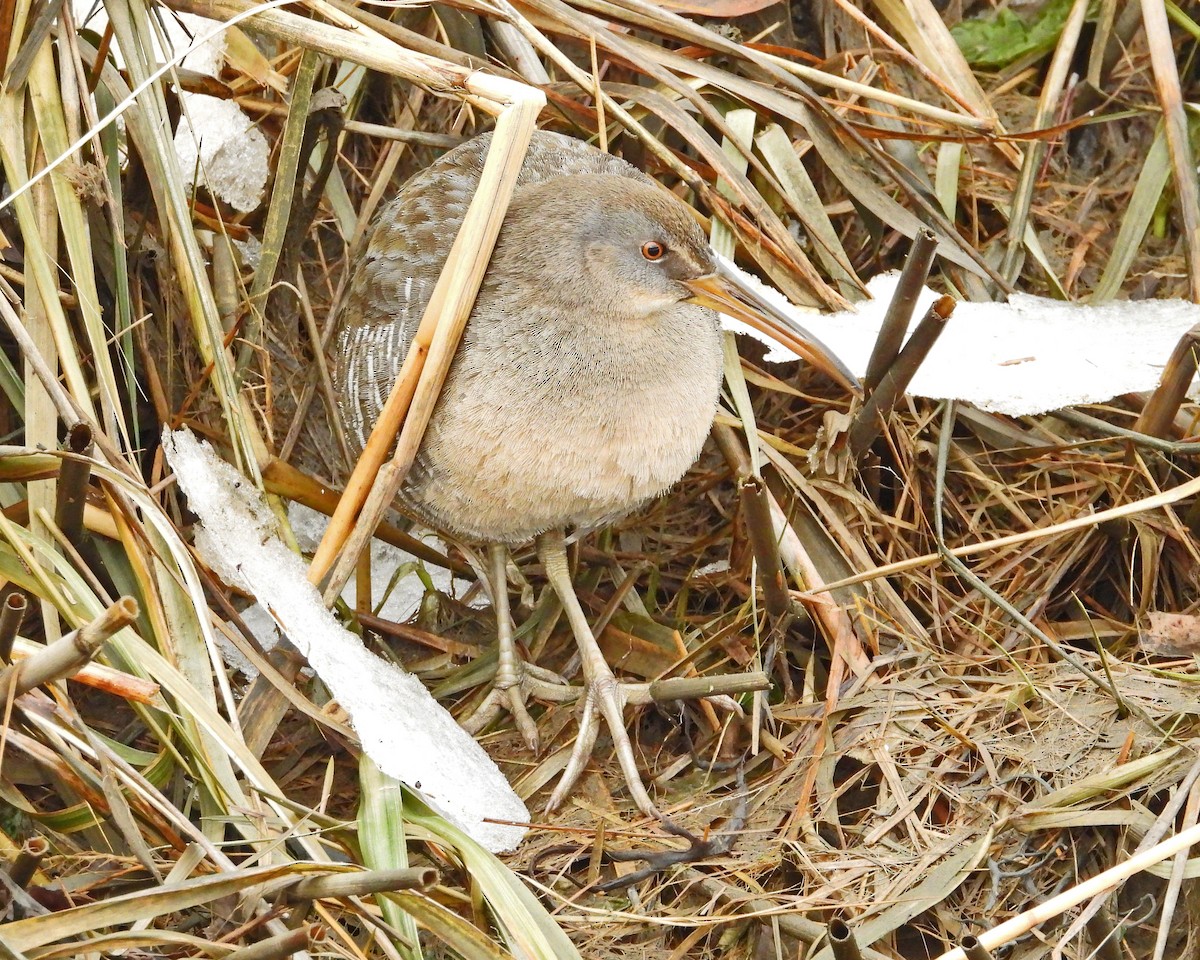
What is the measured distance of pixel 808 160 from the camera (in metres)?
3.49

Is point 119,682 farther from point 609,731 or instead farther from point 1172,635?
point 1172,635

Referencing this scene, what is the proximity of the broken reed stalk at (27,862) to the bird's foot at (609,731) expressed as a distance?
106cm

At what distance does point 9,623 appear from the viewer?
1847mm

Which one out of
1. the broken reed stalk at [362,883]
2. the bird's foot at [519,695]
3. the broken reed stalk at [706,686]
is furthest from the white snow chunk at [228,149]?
the broken reed stalk at [362,883]

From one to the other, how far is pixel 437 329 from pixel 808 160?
1307 millimetres

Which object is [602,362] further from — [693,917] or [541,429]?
[693,917]

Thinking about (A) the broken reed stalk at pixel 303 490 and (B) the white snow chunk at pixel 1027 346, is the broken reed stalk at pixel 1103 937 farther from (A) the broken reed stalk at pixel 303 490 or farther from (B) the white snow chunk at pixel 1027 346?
(A) the broken reed stalk at pixel 303 490

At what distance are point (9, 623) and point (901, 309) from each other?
5.51 feet

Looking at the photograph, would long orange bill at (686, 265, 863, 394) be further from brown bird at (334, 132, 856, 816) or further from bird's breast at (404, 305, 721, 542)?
bird's breast at (404, 305, 721, 542)

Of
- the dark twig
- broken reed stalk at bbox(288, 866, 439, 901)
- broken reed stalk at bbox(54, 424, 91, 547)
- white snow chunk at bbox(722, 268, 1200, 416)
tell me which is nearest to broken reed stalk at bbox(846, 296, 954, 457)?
white snow chunk at bbox(722, 268, 1200, 416)

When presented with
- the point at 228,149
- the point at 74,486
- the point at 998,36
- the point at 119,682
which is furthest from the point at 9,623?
the point at 998,36

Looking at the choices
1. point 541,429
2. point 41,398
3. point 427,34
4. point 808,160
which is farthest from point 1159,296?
point 41,398

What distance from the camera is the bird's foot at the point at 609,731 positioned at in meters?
2.68

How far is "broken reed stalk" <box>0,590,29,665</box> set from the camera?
6.03 feet
